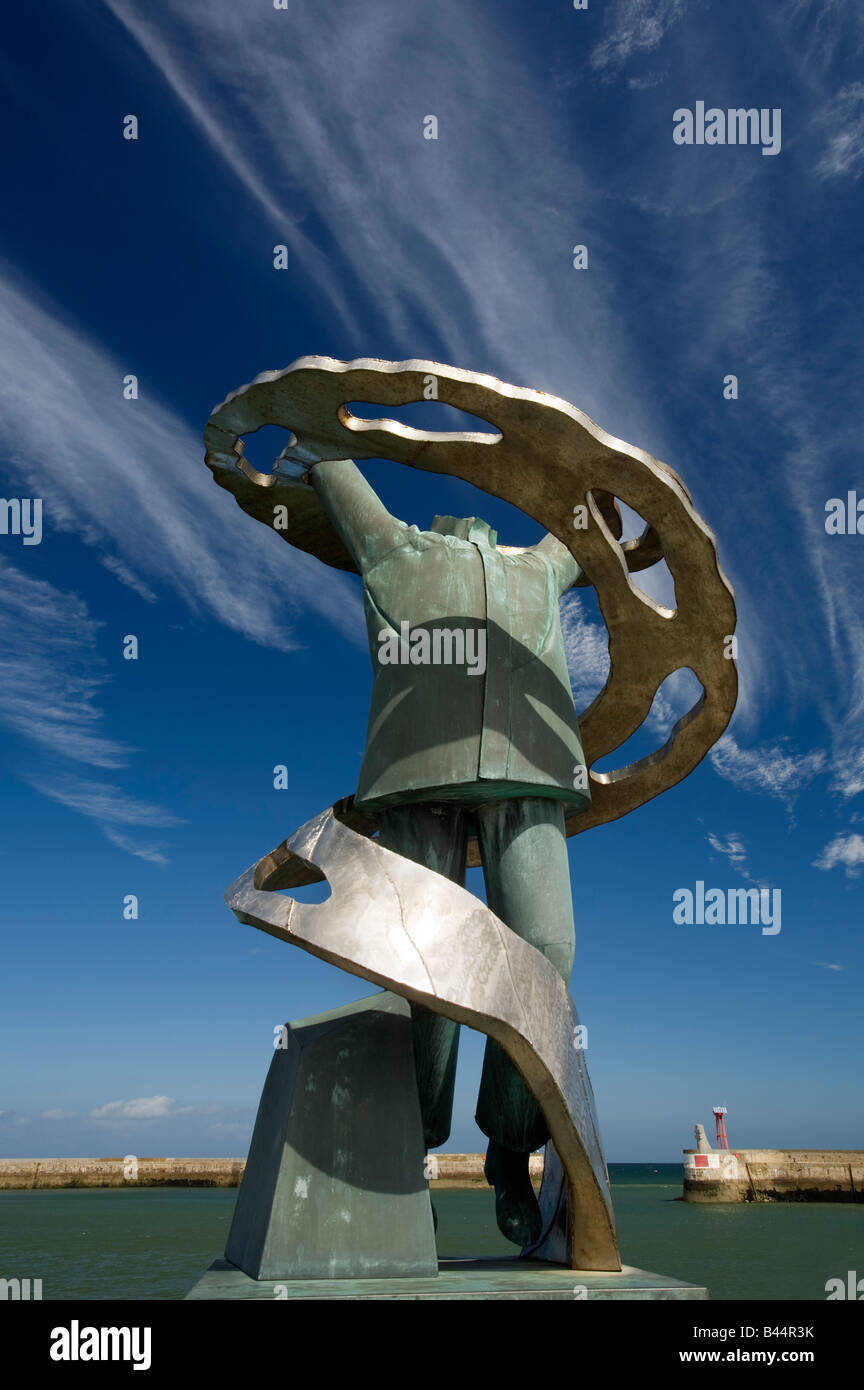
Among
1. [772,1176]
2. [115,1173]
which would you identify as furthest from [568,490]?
[115,1173]

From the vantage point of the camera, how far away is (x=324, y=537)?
7961 millimetres

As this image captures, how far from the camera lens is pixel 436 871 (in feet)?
21.3

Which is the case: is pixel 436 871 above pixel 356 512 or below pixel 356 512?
below

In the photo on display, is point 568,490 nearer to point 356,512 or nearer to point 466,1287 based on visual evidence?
point 356,512

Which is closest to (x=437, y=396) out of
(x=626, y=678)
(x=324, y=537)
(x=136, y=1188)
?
(x=324, y=537)

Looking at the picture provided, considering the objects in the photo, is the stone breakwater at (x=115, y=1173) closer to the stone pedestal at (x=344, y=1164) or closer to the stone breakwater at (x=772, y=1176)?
the stone breakwater at (x=772, y=1176)

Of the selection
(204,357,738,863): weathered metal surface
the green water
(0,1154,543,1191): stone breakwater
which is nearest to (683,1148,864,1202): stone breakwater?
the green water

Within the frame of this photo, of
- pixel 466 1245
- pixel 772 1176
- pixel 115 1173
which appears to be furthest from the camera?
pixel 115 1173

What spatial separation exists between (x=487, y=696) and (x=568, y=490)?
1.36 meters

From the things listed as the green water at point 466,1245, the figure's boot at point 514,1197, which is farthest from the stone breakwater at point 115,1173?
the figure's boot at point 514,1197

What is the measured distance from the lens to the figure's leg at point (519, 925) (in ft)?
Result: 20.8

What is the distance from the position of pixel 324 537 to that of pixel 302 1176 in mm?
4473

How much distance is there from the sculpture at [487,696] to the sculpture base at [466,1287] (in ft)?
1.47

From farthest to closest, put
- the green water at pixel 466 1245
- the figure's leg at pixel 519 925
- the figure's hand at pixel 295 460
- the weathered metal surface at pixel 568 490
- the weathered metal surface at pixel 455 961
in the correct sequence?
1. the green water at pixel 466 1245
2. the figure's hand at pixel 295 460
3. the figure's leg at pixel 519 925
4. the weathered metal surface at pixel 568 490
5. the weathered metal surface at pixel 455 961
